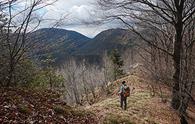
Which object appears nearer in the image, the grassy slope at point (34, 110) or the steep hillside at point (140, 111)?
the grassy slope at point (34, 110)

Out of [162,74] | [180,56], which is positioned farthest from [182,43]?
[162,74]

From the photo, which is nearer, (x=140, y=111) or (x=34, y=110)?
(x=34, y=110)

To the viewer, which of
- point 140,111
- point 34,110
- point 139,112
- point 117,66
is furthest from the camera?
point 117,66

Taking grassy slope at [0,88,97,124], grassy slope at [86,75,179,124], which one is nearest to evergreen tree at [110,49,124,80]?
grassy slope at [86,75,179,124]

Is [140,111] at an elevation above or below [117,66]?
below

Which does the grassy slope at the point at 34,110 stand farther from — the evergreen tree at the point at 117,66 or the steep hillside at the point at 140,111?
the evergreen tree at the point at 117,66

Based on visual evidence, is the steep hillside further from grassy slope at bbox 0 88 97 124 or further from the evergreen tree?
the evergreen tree

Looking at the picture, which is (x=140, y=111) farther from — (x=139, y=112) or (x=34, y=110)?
(x=34, y=110)

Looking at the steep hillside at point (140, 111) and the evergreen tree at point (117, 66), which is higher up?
the evergreen tree at point (117, 66)

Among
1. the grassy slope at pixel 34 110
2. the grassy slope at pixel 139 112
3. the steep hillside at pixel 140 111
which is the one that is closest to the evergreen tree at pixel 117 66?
the steep hillside at pixel 140 111

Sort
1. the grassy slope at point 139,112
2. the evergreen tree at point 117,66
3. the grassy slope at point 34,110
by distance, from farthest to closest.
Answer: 1. the evergreen tree at point 117,66
2. the grassy slope at point 139,112
3. the grassy slope at point 34,110

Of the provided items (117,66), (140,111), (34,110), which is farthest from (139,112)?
(117,66)

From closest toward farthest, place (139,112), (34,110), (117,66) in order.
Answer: (34,110) → (139,112) → (117,66)

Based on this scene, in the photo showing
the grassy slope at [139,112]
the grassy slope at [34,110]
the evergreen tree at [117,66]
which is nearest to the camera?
the grassy slope at [34,110]
